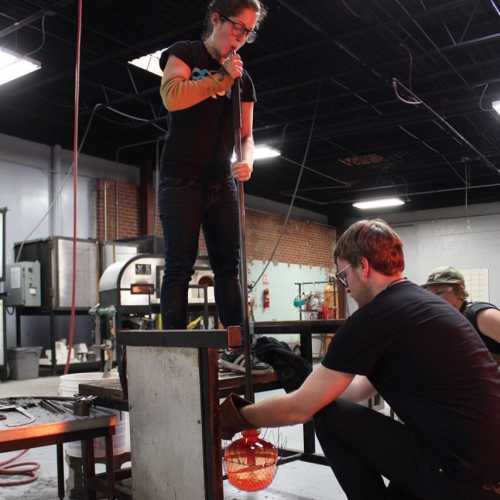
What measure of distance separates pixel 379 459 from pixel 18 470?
2.23 m

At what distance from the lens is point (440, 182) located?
41.3ft

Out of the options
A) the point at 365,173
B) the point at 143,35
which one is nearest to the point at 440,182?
the point at 365,173

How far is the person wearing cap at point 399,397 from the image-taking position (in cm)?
156

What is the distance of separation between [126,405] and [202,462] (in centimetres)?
63

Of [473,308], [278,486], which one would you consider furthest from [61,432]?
[473,308]

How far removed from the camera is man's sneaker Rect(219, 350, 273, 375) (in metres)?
2.23

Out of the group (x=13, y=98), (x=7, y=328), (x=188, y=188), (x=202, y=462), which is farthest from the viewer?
(x=7, y=328)

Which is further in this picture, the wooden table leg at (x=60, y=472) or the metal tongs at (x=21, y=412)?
the wooden table leg at (x=60, y=472)

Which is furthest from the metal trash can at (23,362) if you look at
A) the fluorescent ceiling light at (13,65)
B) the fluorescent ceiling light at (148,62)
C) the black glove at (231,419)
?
the black glove at (231,419)

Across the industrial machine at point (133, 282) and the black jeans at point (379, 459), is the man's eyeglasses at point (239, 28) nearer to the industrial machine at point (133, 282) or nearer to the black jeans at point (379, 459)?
the black jeans at point (379, 459)

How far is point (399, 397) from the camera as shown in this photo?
1670 mm

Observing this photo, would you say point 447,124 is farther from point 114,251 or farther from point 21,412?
point 21,412

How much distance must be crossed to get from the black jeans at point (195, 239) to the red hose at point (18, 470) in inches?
55.9

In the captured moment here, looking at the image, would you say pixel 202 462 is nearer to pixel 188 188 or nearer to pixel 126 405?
pixel 126 405
